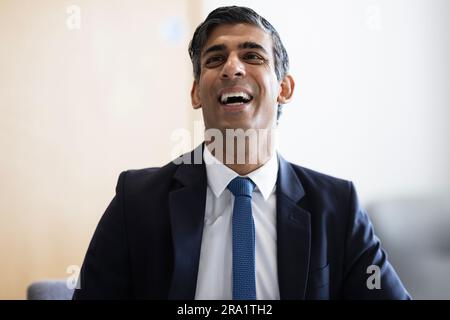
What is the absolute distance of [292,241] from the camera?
1.03 meters

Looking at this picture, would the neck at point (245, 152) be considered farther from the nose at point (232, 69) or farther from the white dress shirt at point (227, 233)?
the nose at point (232, 69)

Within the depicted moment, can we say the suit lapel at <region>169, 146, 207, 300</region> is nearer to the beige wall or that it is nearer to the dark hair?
the dark hair

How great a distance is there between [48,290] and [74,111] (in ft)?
3.33

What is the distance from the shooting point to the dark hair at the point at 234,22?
1.18 m

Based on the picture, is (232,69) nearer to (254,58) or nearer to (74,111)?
(254,58)

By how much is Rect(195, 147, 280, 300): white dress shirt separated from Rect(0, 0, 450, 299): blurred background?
1.11 metres

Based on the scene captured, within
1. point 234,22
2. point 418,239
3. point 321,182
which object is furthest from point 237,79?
point 418,239

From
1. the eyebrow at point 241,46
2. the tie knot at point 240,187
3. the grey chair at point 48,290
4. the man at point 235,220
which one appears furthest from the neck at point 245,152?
the grey chair at point 48,290

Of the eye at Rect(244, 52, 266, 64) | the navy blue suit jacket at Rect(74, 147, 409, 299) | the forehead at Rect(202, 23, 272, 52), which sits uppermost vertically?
the forehead at Rect(202, 23, 272, 52)

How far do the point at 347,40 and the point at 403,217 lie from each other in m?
0.84

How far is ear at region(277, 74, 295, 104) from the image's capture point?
1.31 m

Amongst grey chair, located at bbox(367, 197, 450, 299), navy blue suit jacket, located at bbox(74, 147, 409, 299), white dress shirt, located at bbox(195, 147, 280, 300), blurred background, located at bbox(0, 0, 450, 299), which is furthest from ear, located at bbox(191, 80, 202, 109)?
grey chair, located at bbox(367, 197, 450, 299)

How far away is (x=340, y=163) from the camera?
2215 millimetres
